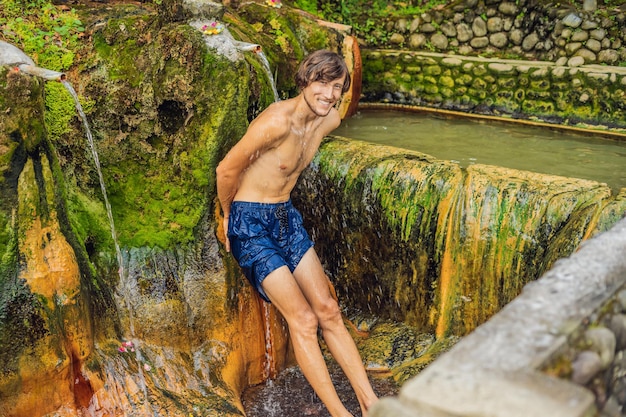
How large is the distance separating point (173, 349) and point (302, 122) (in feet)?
5.99

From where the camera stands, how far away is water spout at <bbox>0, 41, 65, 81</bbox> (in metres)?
4.36

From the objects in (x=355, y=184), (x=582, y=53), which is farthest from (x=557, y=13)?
(x=355, y=184)

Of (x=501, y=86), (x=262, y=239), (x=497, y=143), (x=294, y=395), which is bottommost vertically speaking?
(x=294, y=395)

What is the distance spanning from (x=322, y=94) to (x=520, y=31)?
589 centimetres

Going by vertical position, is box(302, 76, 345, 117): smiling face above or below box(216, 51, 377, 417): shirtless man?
above

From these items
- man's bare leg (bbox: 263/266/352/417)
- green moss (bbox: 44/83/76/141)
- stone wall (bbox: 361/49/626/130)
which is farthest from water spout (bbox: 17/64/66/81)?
stone wall (bbox: 361/49/626/130)

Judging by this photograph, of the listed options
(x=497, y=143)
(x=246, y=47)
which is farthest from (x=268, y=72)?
(x=497, y=143)

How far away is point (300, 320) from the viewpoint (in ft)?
14.1

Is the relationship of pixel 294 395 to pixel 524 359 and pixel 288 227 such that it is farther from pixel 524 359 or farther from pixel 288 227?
pixel 524 359

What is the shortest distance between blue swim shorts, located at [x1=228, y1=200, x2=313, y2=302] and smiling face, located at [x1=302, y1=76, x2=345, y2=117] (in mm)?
706

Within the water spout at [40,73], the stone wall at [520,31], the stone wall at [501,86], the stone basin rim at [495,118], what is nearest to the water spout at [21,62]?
the water spout at [40,73]

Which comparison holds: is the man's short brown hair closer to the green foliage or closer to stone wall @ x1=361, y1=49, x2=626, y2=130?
stone wall @ x1=361, y1=49, x2=626, y2=130

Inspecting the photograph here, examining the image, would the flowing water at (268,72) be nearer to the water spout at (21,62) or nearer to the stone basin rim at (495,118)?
the water spout at (21,62)

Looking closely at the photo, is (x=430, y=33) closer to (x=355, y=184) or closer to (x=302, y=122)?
(x=355, y=184)
